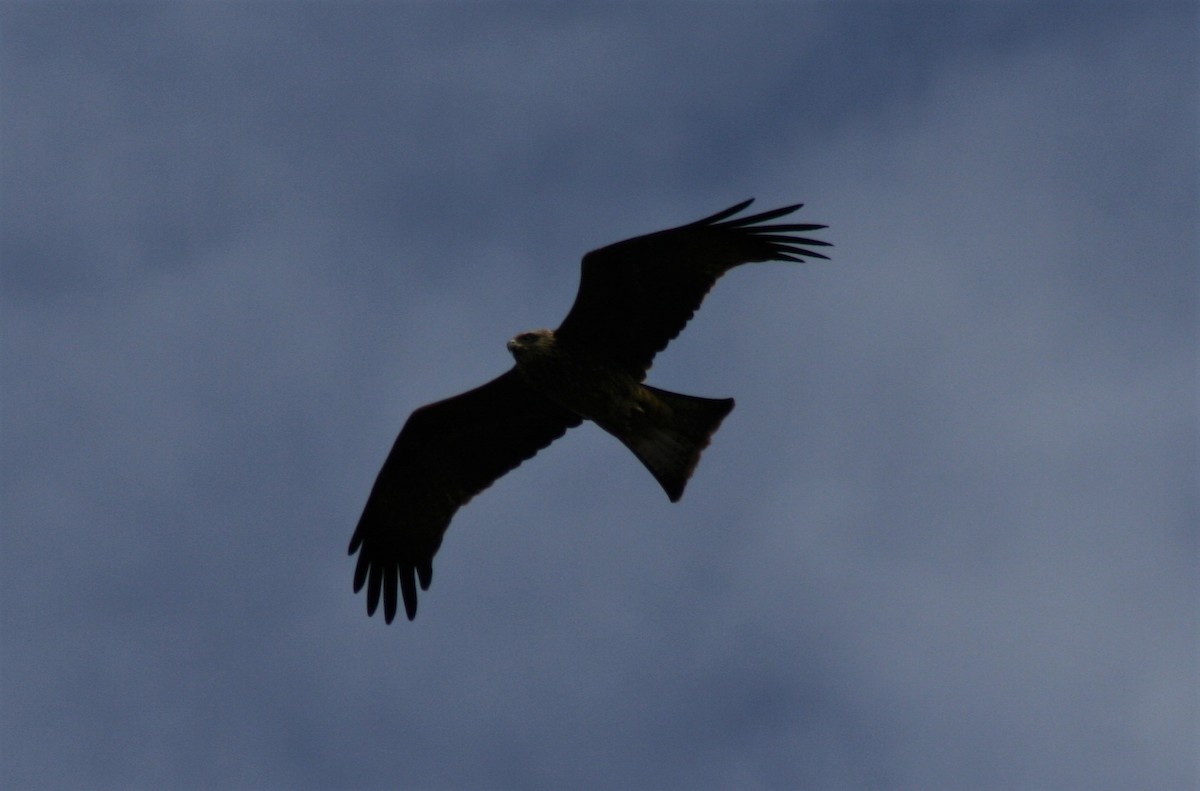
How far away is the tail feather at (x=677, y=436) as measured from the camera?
42.7 ft

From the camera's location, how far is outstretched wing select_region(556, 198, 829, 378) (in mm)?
12414

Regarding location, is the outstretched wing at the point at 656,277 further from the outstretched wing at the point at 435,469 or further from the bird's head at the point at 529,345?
the outstretched wing at the point at 435,469

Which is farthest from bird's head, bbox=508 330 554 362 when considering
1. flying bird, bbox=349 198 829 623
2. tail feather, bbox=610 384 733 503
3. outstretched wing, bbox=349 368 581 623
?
tail feather, bbox=610 384 733 503

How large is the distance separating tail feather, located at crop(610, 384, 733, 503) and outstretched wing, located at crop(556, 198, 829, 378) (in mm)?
466

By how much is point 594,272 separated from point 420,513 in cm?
309

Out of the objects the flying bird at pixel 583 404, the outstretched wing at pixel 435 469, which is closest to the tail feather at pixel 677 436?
the flying bird at pixel 583 404

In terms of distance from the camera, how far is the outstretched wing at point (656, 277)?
12414 mm

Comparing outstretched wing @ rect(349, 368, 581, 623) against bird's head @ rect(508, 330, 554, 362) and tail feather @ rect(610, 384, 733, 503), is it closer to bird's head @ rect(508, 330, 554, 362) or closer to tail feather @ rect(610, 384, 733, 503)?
bird's head @ rect(508, 330, 554, 362)

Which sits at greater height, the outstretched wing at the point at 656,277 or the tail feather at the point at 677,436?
the outstretched wing at the point at 656,277

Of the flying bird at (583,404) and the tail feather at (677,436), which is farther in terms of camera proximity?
the tail feather at (677,436)

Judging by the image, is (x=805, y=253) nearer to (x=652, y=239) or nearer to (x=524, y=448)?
(x=652, y=239)

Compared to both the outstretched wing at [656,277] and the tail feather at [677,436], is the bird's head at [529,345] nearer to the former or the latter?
the outstretched wing at [656,277]

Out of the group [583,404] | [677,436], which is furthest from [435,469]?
[677,436]

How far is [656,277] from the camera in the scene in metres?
12.6
